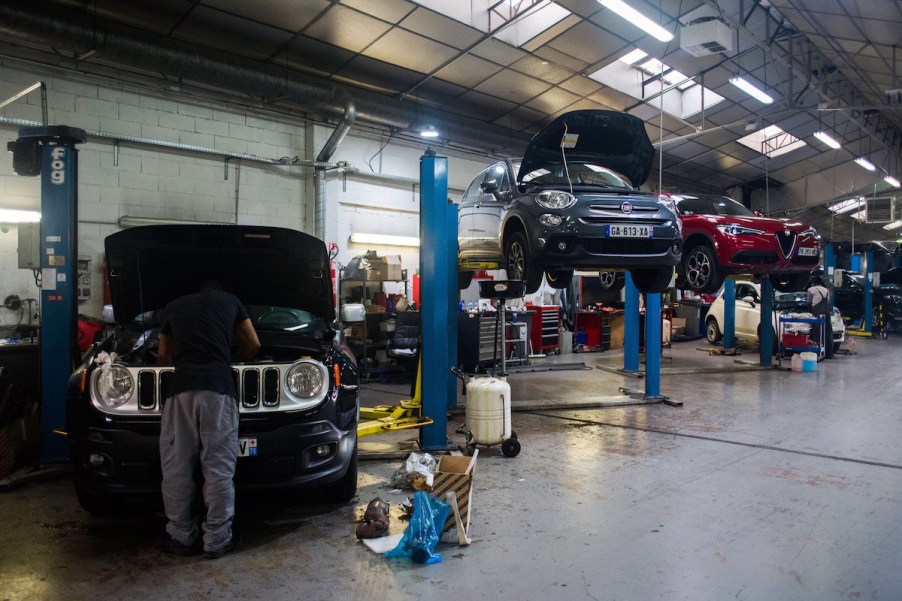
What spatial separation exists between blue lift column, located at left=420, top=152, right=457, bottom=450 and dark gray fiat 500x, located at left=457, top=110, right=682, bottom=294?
89cm

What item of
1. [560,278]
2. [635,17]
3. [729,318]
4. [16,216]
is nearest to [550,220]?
[560,278]

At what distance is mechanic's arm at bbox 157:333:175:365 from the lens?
9.88 feet

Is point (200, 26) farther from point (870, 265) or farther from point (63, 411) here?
point (870, 265)

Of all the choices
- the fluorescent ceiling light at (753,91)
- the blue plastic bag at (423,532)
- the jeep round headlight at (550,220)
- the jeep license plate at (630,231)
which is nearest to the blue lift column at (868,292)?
the fluorescent ceiling light at (753,91)

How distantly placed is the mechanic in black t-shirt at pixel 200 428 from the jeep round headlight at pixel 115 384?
28 centimetres

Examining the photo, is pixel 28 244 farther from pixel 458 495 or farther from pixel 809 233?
pixel 809 233

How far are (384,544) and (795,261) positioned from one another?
6.17m

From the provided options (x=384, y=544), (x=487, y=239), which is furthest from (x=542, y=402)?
(x=384, y=544)

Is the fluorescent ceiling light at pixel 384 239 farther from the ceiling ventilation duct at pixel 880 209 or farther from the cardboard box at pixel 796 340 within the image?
the ceiling ventilation duct at pixel 880 209

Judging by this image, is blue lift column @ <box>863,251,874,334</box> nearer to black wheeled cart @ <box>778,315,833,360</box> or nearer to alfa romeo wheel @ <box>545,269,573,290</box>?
black wheeled cart @ <box>778,315,833,360</box>

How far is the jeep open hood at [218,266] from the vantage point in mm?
3473

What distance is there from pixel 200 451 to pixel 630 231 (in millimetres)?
3708

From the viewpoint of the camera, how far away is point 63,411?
4.36m

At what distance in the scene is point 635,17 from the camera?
8391mm
